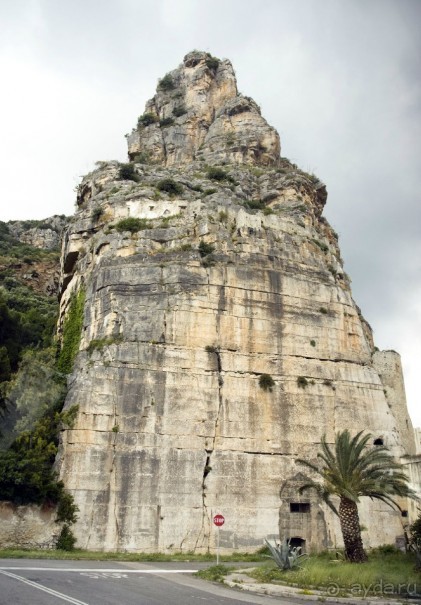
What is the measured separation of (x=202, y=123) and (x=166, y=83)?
30.1 ft

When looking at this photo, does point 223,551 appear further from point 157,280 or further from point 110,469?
point 157,280

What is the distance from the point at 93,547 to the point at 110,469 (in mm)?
3166

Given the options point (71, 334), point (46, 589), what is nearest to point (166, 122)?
point (71, 334)

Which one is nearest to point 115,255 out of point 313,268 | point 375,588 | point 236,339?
point 236,339

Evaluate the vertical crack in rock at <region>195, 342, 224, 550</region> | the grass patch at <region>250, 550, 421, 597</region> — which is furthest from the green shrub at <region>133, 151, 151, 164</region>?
the grass patch at <region>250, 550, 421, 597</region>

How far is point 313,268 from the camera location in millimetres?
33031

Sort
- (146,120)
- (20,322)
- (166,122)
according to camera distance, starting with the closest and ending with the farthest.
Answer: (20,322), (166,122), (146,120)

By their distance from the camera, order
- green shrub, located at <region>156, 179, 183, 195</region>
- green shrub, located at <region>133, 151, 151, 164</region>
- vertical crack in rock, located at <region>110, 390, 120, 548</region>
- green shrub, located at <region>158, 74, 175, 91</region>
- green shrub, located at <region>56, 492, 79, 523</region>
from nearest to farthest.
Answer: green shrub, located at <region>56, 492, 79, 523</region>
vertical crack in rock, located at <region>110, 390, 120, 548</region>
green shrub, located at <region>156, 179, 183, 195</region>
green shrub, located at <region>133, 151, 151, 164</region>
green shrub, located at <region>158, 74, 175, 91</region>

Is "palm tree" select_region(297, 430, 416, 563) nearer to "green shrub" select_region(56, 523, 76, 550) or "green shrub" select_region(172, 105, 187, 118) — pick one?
"green shrub" select_region(56, 523, 76, 550)

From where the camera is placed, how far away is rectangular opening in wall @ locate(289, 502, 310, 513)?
26445 millimetres

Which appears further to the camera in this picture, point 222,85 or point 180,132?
point 222,85

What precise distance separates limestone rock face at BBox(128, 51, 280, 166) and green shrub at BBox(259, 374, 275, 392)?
2461 centimetres

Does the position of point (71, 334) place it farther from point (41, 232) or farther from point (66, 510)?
point (41, 232)

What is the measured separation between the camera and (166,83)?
60312mm
